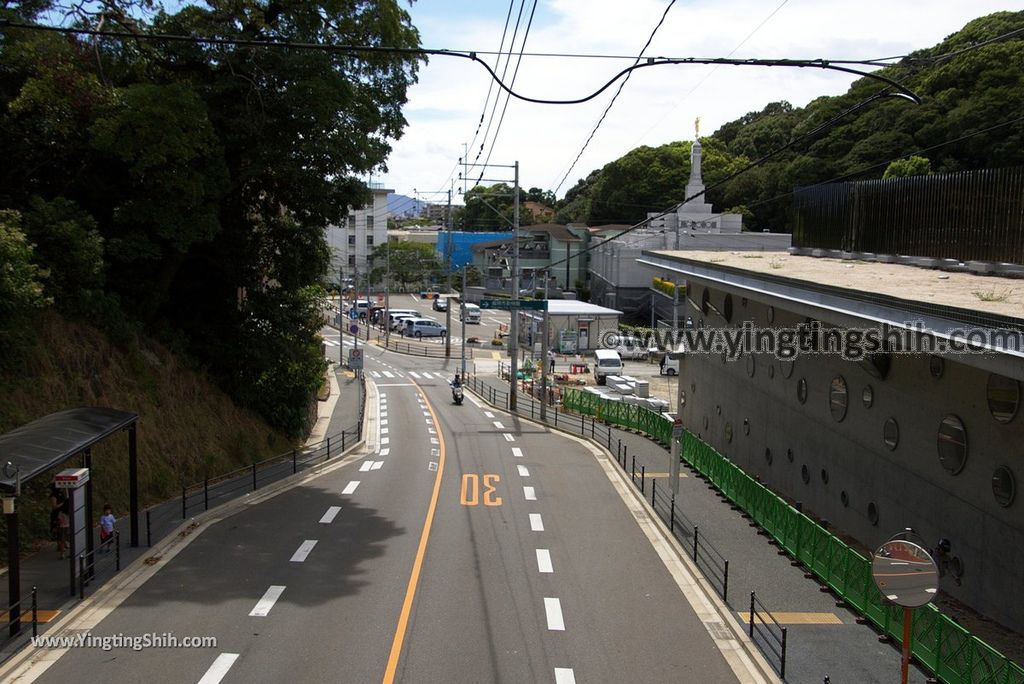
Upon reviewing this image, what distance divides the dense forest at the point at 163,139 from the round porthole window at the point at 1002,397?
15.4 metres

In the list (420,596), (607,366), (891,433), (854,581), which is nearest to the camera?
(854,581)

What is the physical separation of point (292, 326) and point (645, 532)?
1497 cm

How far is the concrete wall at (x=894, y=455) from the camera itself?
12945 millimetres

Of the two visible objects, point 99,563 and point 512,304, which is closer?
point 99,563

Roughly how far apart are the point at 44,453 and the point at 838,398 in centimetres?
1591

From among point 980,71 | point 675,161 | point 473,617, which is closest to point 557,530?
point 473,617

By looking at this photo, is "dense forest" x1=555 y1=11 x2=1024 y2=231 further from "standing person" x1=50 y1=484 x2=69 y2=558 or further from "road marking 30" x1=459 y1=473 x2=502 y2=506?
"standing person" x1=50 y1=484 x2=69 y2=558

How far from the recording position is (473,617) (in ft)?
41.2

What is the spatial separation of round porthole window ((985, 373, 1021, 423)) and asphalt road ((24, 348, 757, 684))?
5.53 meters

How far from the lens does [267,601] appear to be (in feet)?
42.8

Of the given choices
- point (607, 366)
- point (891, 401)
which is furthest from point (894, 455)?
point (607, 366)

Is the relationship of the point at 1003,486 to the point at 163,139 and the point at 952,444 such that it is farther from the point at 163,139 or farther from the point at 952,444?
the point at 163,139

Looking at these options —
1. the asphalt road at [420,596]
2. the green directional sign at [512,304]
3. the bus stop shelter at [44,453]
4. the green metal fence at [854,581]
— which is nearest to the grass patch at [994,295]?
the green metal fence at [854,581]

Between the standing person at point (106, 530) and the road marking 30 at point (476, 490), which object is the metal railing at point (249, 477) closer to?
the standing person at point (106, 530)
